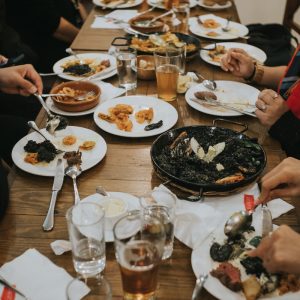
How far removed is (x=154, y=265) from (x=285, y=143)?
0.92m

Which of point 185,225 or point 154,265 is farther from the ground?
point 154,265

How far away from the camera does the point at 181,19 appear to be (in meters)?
2.51

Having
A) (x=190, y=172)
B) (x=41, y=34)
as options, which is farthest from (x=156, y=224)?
(x=41, y=34)

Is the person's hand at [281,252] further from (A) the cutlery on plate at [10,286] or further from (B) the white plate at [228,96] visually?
(B) the white plate at [228,96]

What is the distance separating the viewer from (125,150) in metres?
1.49

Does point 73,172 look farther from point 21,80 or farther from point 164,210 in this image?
point 21,80

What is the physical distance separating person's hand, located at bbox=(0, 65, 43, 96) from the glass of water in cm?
38

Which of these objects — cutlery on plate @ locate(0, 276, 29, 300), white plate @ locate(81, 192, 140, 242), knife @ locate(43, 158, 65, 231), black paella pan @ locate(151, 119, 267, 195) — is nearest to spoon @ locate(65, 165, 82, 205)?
knife @ locate(43, 158, 65, 231)

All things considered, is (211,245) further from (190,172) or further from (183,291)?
(190,172)

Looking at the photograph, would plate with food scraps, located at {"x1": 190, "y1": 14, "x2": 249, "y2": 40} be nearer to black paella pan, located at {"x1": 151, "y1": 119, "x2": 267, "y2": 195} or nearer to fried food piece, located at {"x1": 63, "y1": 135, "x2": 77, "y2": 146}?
black paella pan, located at {"x1": 151, "y1": 119, "x2": 267, "y2": 195}

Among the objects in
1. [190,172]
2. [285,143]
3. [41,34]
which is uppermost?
[190,172]

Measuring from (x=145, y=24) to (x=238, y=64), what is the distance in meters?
0.85

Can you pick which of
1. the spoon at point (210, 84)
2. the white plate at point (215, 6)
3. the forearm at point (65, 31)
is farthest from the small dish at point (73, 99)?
the white plate at point (215, 6)

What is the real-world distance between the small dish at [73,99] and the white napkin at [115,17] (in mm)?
938
